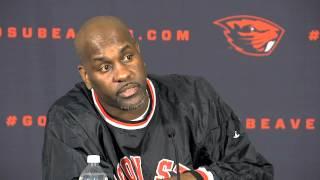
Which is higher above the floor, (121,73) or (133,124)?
(121,73)

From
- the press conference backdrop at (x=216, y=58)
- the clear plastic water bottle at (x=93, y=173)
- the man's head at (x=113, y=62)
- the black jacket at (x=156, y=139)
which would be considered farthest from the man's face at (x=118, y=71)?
the press conference backdrop at (x=216, y=58)

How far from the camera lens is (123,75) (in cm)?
203

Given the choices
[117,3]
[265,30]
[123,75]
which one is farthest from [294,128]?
[123,75]

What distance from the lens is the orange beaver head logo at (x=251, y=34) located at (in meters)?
3.42

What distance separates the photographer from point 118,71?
2033mm

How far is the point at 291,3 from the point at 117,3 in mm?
962

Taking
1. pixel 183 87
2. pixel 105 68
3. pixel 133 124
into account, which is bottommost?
pixel 133 124

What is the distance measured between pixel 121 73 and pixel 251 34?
5.13ft

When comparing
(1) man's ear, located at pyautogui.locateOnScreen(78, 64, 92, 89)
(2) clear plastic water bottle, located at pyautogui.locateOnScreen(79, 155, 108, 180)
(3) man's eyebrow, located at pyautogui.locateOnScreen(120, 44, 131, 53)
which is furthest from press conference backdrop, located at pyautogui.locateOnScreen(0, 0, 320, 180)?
(2) clear plastic water bottle, located at pyautogui.locateOnScreen(79, 155, 108, 180)

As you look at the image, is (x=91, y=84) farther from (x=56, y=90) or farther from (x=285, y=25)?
(x=285, y=25)

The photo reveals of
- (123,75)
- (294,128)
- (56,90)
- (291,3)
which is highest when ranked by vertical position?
(291,3)

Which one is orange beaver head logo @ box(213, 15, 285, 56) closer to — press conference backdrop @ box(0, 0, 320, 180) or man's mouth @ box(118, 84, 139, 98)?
press conference backdrop @ box(0, 0, 320, 180)

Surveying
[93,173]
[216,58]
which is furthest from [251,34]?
[93,173]

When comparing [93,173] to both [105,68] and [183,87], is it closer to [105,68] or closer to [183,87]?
[105,68]
